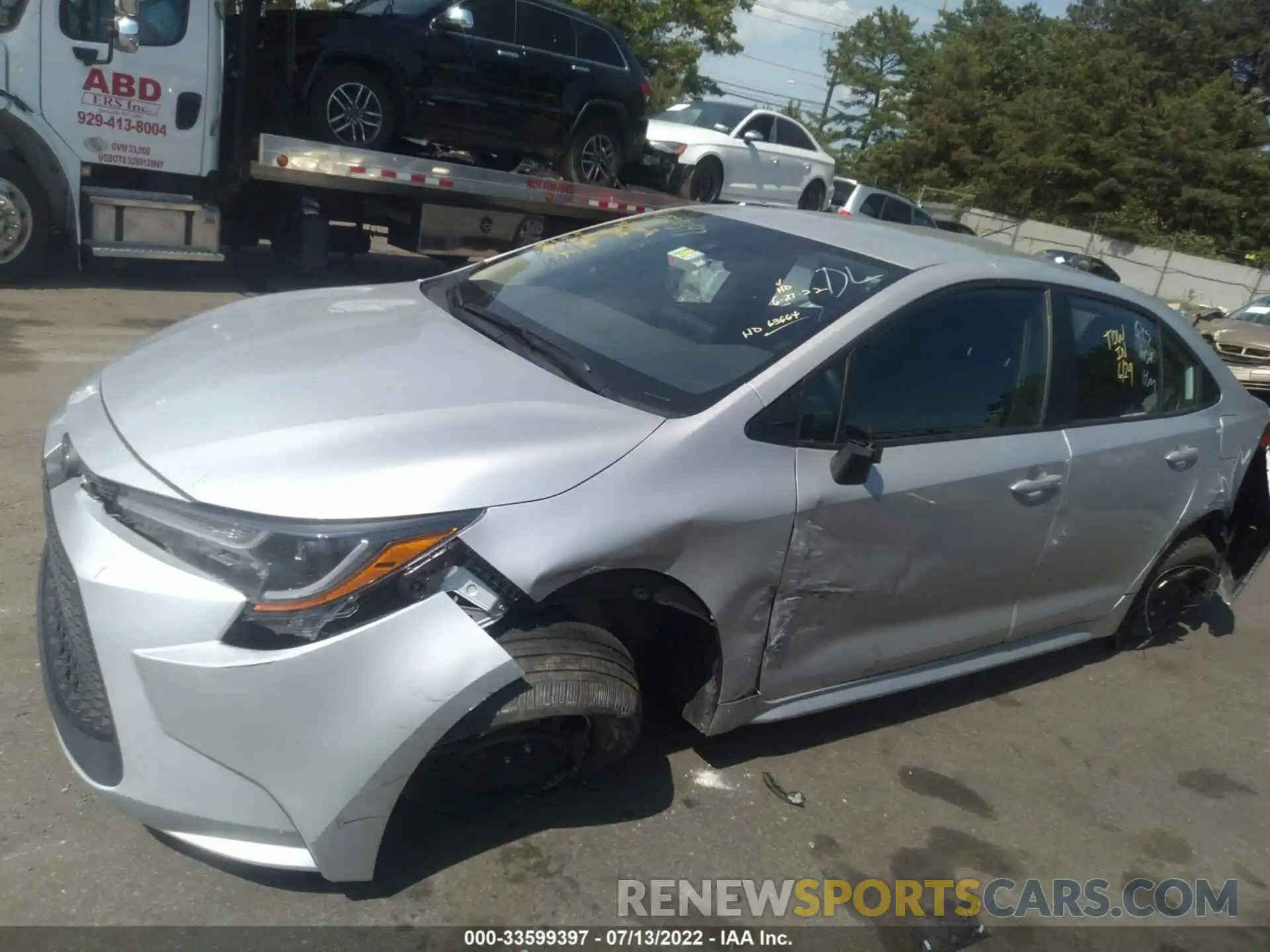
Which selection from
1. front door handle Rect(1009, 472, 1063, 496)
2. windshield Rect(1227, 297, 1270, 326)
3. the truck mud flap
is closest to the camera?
front door handle Rect(1009, 472, 1063, 496)

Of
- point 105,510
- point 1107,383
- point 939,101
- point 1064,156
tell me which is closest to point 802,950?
point 105,510

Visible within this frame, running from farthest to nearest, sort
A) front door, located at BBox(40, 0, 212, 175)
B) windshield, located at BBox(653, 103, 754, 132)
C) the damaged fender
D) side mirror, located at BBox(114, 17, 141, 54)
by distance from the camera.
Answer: windshield, located at BBox(653, 103, 754, 132) → front door, located at BBox(40, 0, 212, 175) → side mirror, located at BBox(114, 17, 141, 54) → the damaged fender

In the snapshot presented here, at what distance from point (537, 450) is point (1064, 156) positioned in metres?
45.7

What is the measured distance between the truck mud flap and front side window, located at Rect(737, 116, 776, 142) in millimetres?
10252

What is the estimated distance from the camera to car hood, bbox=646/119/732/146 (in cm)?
1349

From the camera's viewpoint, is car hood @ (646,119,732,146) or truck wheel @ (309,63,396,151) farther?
car hood @ (646,119,732,146)

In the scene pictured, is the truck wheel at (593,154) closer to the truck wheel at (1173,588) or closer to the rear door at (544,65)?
the rear door at (544,65)

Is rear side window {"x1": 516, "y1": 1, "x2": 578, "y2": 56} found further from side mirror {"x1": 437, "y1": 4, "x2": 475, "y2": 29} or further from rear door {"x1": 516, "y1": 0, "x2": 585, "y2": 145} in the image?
side mirror {"x1": 437, "y1": 4, "x2": 475, "y2": 29}

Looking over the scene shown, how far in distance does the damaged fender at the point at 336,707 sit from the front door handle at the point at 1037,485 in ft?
6.34

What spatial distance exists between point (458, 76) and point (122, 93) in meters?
2.78

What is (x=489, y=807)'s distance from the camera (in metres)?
2.94

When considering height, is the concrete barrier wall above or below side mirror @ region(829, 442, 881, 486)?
below

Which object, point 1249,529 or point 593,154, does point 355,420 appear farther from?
point 593,154

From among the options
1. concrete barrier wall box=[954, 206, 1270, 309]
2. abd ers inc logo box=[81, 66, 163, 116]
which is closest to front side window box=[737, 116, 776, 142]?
abd ers inc logo box=[81, 66, 163, 116]
